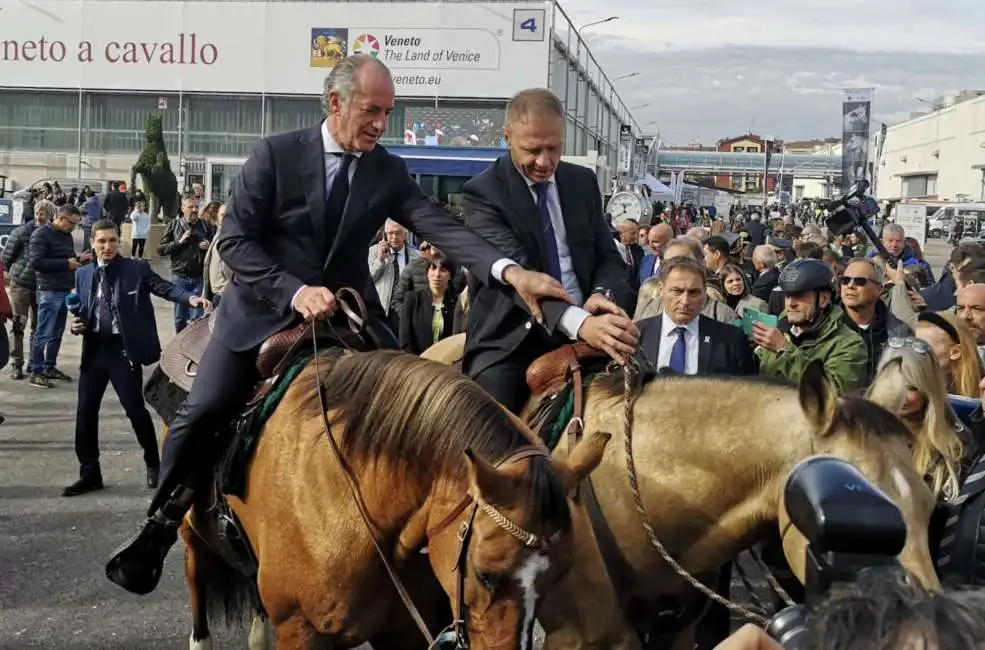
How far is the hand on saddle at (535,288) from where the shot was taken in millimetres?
3627

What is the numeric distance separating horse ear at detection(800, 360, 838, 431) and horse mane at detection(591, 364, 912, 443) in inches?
1.0

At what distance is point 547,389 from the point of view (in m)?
3.92

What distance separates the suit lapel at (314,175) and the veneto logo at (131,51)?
2057 inches

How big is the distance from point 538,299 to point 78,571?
4077 millimetres

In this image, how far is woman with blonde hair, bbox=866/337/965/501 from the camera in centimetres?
358

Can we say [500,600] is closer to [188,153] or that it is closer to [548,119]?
[548,119]

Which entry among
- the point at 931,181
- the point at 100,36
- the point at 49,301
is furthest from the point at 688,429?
the point at 931,181

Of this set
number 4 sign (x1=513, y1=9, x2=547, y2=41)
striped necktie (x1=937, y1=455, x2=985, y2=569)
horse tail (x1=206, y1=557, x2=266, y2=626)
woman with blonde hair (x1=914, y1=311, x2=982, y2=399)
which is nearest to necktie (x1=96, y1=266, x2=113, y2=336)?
horse tail (x1=206, y1=557, x2=266, y2=626)

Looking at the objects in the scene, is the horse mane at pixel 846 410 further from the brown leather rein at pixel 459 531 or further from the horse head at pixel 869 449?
the brown leather rein at pixel 459 531

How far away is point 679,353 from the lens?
5.05m

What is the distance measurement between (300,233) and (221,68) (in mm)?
52081

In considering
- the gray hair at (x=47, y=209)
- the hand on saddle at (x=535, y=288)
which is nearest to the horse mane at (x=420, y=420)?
the hand on saddle at (x=535, y=288)

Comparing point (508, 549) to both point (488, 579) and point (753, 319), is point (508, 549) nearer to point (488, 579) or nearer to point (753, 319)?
point (488, 579)

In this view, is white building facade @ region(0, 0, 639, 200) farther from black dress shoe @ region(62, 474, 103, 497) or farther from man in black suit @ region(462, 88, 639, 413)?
man in black suit @ region(462, 88, 639, 413)
